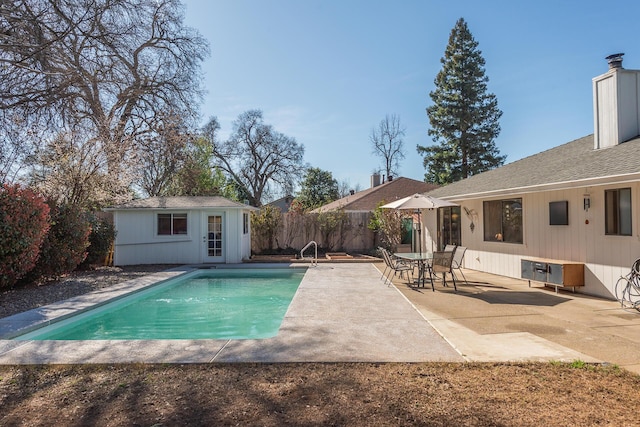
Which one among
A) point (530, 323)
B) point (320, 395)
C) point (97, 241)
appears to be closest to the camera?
point (320, 395)

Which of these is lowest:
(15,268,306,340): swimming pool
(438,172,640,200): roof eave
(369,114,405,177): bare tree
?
(15,268,306,340): swimming pool

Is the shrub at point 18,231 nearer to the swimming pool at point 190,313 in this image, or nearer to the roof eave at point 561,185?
the swimming pool at point 190,313

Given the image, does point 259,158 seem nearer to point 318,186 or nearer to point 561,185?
point 318,186

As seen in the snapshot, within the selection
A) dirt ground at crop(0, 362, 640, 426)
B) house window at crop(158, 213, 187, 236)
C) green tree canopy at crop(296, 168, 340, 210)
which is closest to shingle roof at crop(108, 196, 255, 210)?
house window at crop(158, 213, 187, 236)

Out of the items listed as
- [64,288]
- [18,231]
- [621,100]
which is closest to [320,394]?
[18,231]

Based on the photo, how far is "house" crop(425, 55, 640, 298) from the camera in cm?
684

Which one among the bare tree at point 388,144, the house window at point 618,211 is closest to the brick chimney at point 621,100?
the house window at point 618,211

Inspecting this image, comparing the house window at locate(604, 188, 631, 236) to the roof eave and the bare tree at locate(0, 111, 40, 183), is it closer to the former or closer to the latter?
the roof eave

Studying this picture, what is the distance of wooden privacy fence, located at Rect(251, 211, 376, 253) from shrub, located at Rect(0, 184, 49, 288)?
9359 mm

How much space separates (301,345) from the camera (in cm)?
460

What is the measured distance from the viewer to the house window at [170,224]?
47.4 feet

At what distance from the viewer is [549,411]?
2.94 meters

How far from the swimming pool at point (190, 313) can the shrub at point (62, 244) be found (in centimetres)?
257

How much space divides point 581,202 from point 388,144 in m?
29.1
